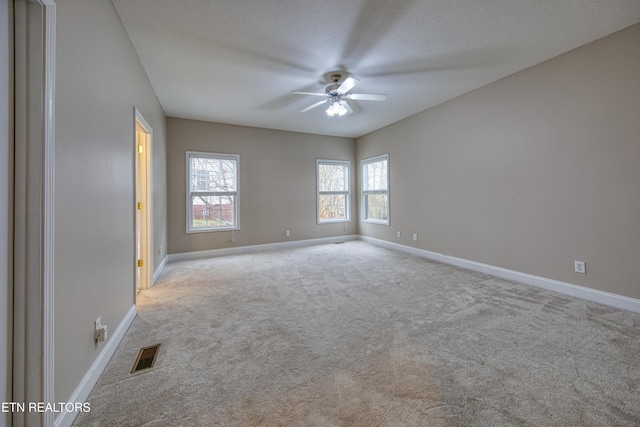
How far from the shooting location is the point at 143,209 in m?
3.16

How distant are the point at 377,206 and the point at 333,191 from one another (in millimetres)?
1145

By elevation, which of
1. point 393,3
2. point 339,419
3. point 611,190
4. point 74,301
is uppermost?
point 393,3

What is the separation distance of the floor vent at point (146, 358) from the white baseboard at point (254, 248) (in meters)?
3.09

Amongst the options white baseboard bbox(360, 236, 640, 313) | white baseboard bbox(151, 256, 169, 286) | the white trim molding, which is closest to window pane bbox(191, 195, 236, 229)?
white baseboard bbox(151, 256, 169, 286)

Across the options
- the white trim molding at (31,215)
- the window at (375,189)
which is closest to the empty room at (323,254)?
the white trim molding at (31,215)

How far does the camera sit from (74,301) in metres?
Result: 1.39

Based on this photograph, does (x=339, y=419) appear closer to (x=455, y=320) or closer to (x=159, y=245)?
(x=455, y=320)

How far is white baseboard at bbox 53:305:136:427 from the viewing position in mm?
1238

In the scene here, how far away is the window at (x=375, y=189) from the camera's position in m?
5.70

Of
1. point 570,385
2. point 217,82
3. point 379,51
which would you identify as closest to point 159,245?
point 217,82

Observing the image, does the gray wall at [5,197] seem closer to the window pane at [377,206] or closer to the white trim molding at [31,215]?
the white trim molding at [31,215]

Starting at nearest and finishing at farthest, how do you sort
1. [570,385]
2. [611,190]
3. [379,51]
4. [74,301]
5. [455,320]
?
1. [74,301]
2. [570,385]
3. [455,320]
4. [611,190]
5. [379,51]

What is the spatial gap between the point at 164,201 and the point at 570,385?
517cm

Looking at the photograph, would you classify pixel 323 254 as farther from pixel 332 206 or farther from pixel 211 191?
pixel 211 191
